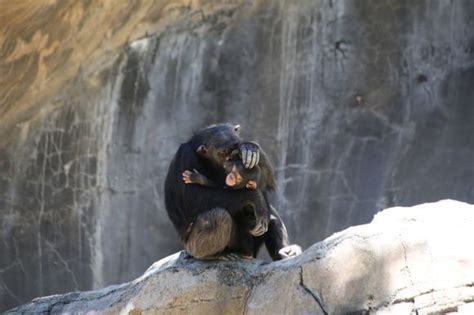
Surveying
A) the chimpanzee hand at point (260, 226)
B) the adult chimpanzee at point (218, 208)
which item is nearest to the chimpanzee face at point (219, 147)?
the adult chimpanzee at point (218, 208)

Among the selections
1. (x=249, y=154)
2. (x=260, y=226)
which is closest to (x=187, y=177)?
(x=249, y=154)

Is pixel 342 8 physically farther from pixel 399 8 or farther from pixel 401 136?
pixel 401 136

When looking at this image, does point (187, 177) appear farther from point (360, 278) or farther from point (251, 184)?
point (360, 278)

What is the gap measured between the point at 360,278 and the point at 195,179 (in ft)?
4.23

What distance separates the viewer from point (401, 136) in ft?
28.0

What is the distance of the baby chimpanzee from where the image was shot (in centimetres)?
566

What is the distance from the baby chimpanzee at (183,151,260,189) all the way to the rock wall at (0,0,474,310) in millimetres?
2823

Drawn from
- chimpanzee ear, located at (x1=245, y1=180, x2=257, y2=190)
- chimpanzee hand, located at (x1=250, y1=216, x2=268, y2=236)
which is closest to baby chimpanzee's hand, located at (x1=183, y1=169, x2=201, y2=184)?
chimpanzee ear, located at (x1=245, y1=180, x2=257, y2=190)

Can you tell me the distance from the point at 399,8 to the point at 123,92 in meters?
2.50

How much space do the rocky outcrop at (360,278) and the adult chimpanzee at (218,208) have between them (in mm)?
249

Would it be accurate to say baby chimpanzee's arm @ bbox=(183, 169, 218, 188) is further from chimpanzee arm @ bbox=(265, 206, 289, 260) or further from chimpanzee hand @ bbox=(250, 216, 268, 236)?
chimpanzee arm @ bbox=(265, 206, 289, 260)

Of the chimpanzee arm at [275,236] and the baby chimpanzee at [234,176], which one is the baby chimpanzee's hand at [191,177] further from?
the chimpanzee arm at [275,236]

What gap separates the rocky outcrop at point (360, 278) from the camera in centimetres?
482

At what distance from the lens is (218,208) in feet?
18.5
